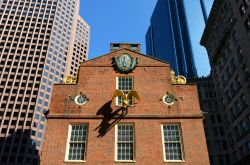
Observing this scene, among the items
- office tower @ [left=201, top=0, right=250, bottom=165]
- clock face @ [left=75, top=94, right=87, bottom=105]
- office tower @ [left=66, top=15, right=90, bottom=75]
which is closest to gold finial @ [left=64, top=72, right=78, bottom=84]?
clock face @ [left=75, top=94, right=87, bottom=105]

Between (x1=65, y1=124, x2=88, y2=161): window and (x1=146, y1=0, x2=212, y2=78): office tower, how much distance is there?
141359mm

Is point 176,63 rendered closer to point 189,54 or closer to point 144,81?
point 189,54

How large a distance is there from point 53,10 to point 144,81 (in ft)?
447

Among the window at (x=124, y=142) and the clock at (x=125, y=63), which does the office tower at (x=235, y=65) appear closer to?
the clock at (x=125, y=63)

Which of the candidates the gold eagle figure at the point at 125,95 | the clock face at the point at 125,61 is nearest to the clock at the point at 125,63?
the clock face at the point at 125,61

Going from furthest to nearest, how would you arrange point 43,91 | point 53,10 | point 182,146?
point 53,10 < point 43,91 < point 182,146

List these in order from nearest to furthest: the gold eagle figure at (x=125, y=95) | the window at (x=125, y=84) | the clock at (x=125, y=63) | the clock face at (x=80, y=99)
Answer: the gold eagle figure at (x=125, y=95), the clock face at (x=80, y=99), the window at (x=125, y=84), the clock at (x=125, y=63)

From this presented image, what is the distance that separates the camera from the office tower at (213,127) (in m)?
81.7

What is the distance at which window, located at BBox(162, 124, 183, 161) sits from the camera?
19.6 m

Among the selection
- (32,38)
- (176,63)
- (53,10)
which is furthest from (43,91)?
(176,63)

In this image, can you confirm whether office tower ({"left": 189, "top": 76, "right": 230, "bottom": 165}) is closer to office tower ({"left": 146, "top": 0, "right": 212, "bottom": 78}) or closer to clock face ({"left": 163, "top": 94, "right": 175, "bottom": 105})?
office tower ({"left": 146, "top": 0, "right": 212, "bottom": 78})

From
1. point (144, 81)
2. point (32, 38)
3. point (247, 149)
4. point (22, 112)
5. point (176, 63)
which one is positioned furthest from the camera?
point (176, 63)

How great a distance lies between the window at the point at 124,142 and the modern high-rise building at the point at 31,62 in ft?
283

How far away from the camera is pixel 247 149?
50.4 m
